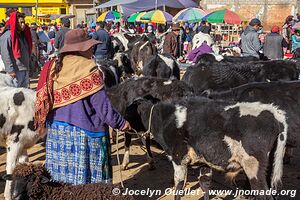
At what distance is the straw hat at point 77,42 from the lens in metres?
3.75

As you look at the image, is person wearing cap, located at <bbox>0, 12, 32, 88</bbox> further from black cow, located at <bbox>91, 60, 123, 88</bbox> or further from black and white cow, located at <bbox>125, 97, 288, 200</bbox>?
black and white cow, located at <bbox>125, 97, 288, 200</bbox>

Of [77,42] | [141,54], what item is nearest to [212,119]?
[77,42]

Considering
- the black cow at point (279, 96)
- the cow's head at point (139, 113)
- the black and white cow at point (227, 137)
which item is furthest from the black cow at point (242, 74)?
the black and white cow at point (227, 137)

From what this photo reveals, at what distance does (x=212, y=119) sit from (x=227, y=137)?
0.88 feet

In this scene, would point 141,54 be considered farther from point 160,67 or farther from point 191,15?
point 191,15

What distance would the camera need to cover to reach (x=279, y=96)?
5.82 meters

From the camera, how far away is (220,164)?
4441 millimetres

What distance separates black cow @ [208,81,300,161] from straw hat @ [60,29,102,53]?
262 centimetres

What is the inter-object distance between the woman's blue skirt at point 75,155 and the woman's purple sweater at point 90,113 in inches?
2.6

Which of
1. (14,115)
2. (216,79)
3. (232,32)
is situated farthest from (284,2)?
(14,115)

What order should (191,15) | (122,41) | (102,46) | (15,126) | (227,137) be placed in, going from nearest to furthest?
(227,137)
(15,126)
(102,46)
(122,41)
(191,15)

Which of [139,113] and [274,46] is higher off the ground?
[274,46]

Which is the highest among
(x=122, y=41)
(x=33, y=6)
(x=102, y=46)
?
(x=33, y=6)

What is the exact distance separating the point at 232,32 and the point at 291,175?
21.9 m
